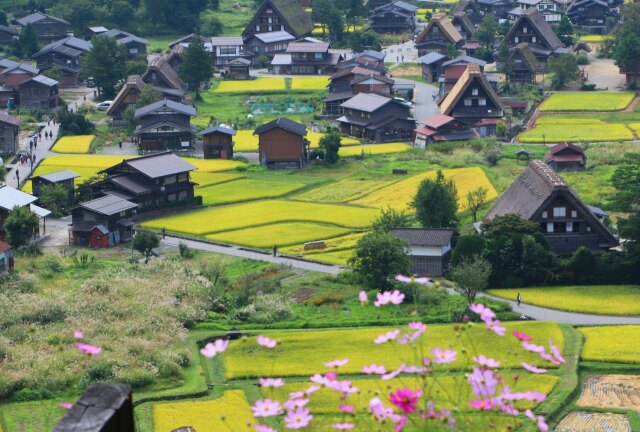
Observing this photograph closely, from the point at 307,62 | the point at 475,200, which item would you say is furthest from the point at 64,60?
the point at 475,200

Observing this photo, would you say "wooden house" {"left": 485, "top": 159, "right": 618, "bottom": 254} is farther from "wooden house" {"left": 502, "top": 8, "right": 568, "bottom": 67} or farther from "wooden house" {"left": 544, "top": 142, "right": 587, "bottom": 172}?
"wooden house" {"left": 502, "top": 8, "right": 568, "bottom": 67}

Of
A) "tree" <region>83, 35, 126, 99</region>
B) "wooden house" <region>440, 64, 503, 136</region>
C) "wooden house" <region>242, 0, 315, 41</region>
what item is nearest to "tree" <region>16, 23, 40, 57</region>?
"tree" <region>83, 35, 126, 99</region>

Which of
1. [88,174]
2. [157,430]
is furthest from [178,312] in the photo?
[88,174]

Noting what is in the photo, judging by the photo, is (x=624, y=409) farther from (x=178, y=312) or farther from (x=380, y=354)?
(x=178, y=312)

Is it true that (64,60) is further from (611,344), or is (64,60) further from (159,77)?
(611,344)

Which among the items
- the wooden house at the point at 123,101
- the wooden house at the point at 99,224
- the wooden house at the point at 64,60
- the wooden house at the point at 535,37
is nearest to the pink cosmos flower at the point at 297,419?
the wooden house at the point at 99,224
